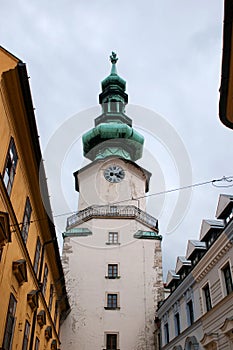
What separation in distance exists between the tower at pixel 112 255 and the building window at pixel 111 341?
60 millimetres

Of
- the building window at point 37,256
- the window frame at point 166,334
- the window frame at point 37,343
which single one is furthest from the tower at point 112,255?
the building window at point 37,256

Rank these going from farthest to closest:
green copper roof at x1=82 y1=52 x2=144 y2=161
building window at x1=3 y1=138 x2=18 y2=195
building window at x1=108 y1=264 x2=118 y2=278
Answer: green copper roof at x1=82 y1=52 x2=144 y2=161, building window at x1=108 y1=264 x2=118 y2=278, building window at x1=3 y1=138 x2=18 y2=195

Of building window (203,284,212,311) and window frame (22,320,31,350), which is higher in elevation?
building window (203,284,212,311)

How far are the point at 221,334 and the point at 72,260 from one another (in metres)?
15.4

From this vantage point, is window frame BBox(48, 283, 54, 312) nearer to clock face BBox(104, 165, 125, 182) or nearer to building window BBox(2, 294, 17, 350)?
building window BBox(2, 294, 17, 350)

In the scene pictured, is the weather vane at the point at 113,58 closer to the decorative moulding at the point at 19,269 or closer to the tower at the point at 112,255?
the tower at the point at 112,255

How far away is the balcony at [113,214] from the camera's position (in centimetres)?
2967

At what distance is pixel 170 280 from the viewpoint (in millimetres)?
23750

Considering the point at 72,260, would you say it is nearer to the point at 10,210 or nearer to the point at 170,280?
the point at 170,280

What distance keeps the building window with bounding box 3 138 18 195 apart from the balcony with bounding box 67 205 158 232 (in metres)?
19.1

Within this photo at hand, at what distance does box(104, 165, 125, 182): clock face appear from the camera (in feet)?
107

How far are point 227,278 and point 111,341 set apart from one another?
42.8 ft

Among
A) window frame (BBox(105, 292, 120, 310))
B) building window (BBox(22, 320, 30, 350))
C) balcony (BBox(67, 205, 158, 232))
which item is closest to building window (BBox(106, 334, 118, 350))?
window frame (BBox(105, 292, 120, 310))

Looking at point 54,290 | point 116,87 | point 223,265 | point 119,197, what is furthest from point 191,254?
point 116,87
